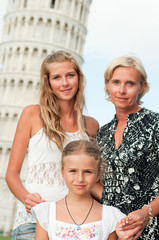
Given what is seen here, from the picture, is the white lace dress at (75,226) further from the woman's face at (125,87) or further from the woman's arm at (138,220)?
the woman's face at (125,87)

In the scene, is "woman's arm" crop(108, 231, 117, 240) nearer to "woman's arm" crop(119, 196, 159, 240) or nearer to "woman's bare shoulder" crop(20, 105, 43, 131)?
"woman's arm" crop(119, 196, 159, 240)

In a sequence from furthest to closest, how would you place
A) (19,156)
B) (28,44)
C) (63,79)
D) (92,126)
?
(28,44) → (92,126) → (63,79) → (19,156)

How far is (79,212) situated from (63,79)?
0.99 metres

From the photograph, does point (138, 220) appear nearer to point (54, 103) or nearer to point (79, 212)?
point (79, 212)

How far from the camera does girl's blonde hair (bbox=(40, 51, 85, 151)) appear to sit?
278 cm

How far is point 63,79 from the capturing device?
2.88 metres

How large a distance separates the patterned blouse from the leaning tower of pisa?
31.0m

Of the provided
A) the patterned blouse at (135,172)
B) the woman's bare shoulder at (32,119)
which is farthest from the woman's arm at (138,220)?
the woman's bare shoulder at (32,119)

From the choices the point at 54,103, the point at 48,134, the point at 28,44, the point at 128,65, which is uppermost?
the point at 28,44

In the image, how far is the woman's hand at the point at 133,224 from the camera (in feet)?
7.15

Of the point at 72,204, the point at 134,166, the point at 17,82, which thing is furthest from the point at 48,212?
the point at 17,82

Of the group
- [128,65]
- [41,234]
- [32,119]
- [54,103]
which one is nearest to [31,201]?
[41,234]

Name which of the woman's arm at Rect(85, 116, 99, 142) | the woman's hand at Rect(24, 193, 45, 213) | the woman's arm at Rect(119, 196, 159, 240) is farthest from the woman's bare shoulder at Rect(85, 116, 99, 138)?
the woman's arm at Rect(119, 196, 159, 240)

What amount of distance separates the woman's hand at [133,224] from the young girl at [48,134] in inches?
22.9
